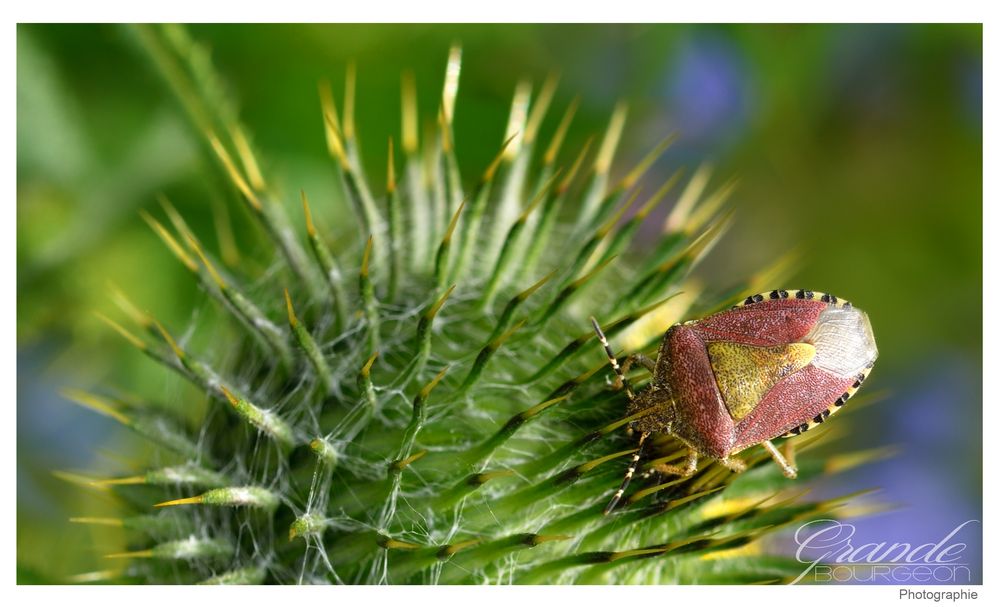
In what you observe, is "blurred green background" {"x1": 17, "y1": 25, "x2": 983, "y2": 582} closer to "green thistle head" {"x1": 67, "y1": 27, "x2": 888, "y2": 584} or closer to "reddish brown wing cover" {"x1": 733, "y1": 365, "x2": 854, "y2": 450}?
"green thistle head" {"x1": 67, "y1": 27, "x2": 888, "y2": 584}

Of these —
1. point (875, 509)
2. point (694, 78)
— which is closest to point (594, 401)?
point (875, 509)

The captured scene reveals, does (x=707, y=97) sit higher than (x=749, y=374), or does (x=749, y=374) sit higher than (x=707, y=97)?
(x=707, y=97)

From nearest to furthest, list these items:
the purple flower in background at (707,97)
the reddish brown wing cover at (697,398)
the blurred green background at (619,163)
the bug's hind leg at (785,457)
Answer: the reddish brown wing cover at (697,398) < the bug's hind leg at (785,457) < the blurred green background at (619,163) < the purple flower in background at (707,97)

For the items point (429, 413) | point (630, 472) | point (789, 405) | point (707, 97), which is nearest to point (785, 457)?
point (789, 405)

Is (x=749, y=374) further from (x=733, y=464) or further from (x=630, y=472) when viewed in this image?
(x=630, y=472)

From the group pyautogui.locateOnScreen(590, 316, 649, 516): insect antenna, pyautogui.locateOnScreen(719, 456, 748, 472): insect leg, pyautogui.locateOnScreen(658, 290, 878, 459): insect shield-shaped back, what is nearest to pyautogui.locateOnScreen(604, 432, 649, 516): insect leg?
pyautogui.locateOnScreen(590, 316, 649, 516): insect antenna

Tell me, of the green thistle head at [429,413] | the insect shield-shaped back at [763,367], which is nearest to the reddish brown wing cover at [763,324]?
the insect shield-shaped back at [763,367]

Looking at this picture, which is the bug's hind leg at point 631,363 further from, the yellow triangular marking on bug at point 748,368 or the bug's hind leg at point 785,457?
the bug's hind leg at point 785,457
